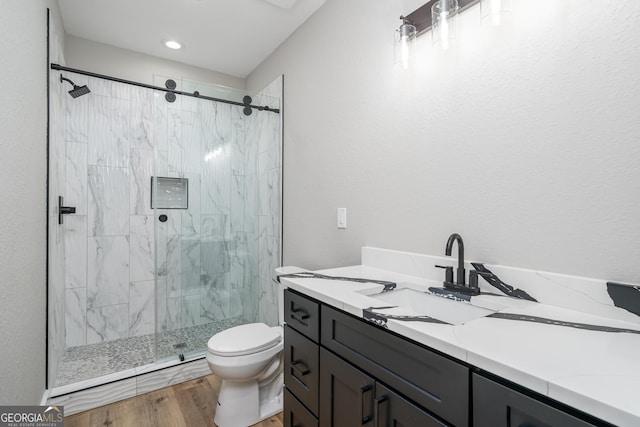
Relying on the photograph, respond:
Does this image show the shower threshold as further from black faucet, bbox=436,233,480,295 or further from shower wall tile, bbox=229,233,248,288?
black faucet, bbox=436,233,480,295

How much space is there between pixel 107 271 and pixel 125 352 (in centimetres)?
71

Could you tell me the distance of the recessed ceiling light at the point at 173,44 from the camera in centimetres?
261

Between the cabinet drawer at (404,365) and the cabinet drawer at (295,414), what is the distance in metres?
0.33

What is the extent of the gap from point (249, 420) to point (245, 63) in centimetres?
297

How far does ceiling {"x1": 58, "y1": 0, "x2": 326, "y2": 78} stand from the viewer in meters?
2.14

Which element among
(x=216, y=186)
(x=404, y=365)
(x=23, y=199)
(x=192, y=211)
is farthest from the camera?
(x=216, y=186)

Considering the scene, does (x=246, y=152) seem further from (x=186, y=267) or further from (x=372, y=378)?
(x=372, y=378)

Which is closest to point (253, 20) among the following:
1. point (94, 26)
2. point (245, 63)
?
point (245, 63)

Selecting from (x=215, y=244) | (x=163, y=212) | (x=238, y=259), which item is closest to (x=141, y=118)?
(x=163, y=212)

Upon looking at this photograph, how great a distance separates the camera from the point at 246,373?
5.72ft

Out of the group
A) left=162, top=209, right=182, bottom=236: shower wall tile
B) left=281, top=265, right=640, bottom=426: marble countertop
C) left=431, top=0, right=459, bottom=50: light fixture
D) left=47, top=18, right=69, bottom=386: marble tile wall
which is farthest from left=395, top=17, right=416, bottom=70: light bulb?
left=47, top=18, right=69, bottom=386: marble tile wall

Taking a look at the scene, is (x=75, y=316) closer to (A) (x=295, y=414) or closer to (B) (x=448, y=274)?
(A) (x=295, y=414)

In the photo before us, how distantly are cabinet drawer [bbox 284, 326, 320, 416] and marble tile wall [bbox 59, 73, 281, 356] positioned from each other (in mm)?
1304

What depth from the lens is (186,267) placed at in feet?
7.91
